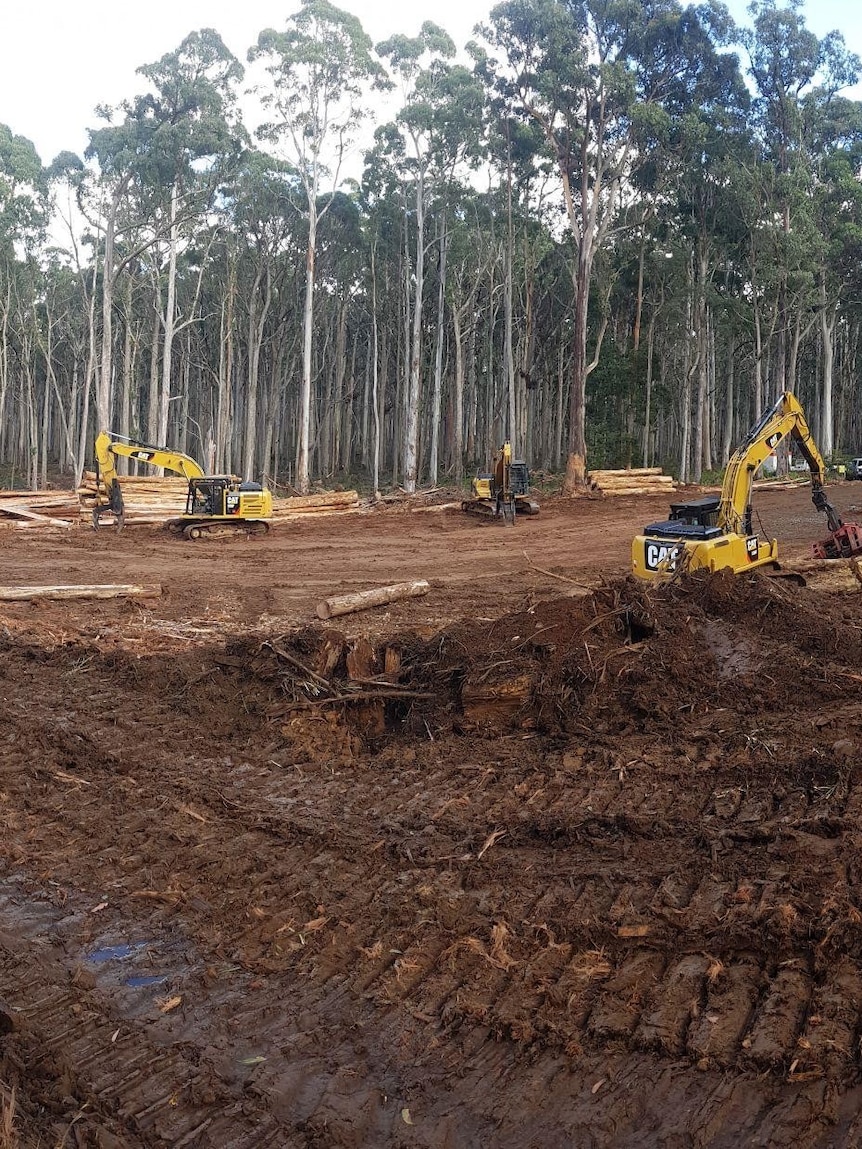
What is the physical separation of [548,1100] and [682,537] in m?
9.31

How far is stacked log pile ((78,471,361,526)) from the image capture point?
26797 mm

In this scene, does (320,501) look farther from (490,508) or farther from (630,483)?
(630,483)

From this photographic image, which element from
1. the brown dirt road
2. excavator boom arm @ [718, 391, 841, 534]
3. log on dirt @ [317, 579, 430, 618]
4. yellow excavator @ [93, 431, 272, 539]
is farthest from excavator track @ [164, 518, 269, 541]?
excavator boom arm @ [718, 391, 841, 534]

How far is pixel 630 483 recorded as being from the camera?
31266 millimetres

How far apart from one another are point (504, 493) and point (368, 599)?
499 inches

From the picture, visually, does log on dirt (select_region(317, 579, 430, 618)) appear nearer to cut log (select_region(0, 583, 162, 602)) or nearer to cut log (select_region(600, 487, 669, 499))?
cut log (select_region(0, 583, 162, 602))

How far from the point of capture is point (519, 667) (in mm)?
8211

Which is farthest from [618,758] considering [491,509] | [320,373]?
[320,373]

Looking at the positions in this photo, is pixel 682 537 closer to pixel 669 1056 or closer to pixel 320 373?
pixel 669 1056

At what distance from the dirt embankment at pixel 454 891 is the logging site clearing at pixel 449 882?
0.02 m

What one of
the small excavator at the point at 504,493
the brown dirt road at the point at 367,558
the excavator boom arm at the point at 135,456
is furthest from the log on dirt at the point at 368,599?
the excavator boom arm at the point at 135,456

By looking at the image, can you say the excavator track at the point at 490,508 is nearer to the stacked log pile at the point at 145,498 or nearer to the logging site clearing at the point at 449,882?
the stacked log pile at the point at 145,498

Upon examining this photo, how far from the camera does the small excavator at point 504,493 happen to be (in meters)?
25.6

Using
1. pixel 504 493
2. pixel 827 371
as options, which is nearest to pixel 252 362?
pixel 504 493
